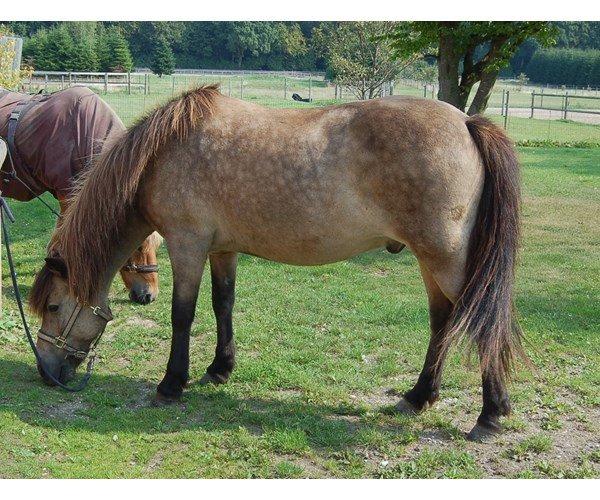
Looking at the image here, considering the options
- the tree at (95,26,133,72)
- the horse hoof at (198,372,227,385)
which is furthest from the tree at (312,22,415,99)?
the horse hoof at (198,372,227,385)

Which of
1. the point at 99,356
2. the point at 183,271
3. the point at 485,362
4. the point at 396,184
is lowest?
the point at 99,356

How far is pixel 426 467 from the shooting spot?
11.6 feet

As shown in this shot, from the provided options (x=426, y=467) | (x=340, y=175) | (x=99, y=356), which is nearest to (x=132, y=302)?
(x=99, y=356)

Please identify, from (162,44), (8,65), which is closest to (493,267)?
(8,65)

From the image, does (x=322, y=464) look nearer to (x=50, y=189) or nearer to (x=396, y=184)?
(x=396, y=184)

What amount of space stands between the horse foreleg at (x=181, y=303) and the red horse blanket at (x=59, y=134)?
2001mm

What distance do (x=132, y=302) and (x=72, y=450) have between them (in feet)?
9.53

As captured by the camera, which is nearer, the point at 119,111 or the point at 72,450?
the point at 72,450

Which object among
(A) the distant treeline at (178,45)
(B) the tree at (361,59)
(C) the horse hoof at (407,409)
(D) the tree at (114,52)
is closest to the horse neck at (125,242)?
(C) the horse hoof at (407,409)

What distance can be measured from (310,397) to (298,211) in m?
1.37

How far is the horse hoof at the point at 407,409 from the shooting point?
428 cm

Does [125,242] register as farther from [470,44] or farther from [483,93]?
[483,93]

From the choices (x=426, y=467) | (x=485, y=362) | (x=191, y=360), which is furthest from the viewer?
(x=191, y=360)

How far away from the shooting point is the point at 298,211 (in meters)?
4.08
